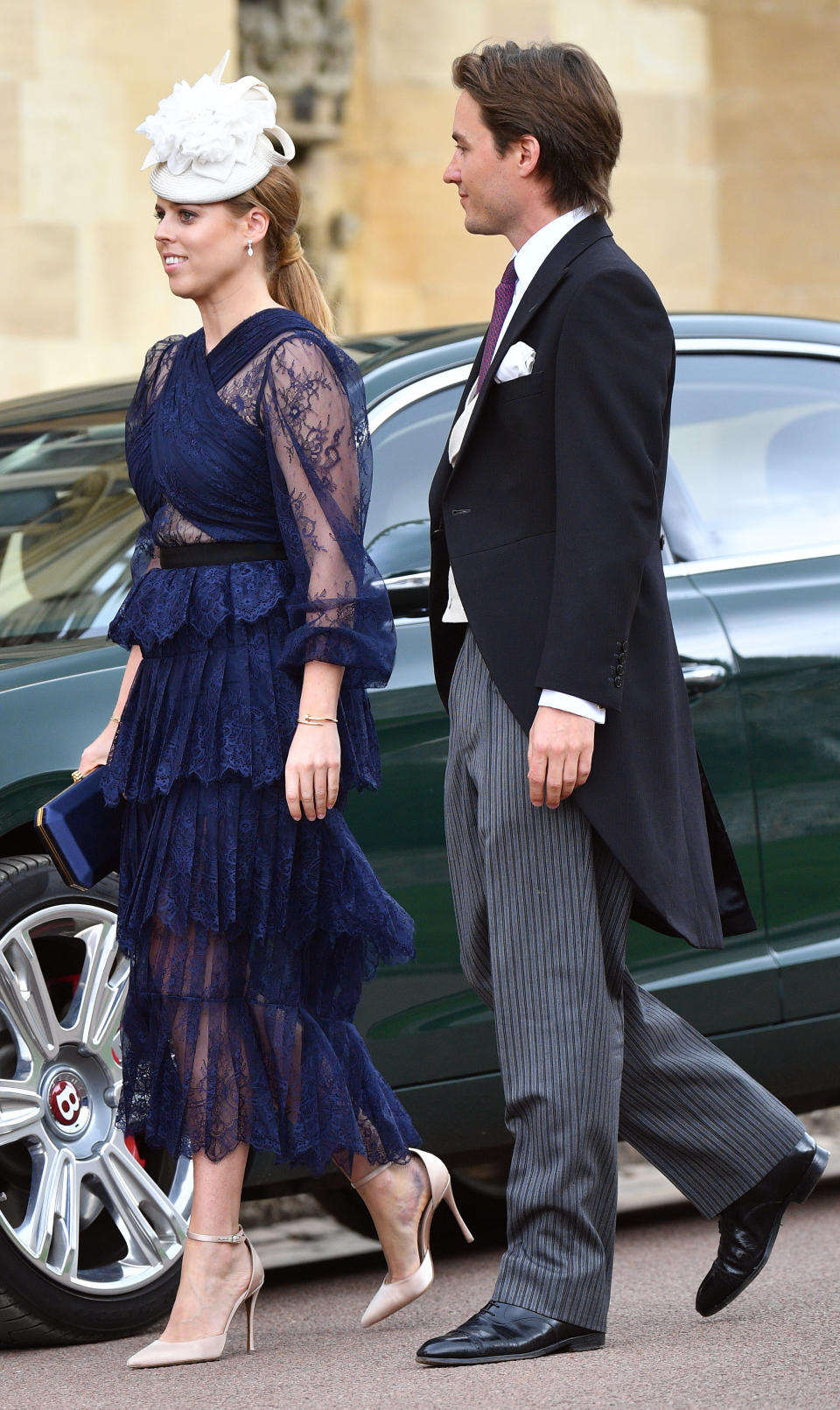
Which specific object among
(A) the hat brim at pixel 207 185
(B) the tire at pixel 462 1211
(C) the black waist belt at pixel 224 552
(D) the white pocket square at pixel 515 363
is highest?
(A) the hat brim at pixel 207 185

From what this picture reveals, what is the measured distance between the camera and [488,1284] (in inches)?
170

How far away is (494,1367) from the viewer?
126 inches

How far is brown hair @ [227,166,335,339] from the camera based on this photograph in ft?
11.6

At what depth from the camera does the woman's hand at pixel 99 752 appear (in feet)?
11.9

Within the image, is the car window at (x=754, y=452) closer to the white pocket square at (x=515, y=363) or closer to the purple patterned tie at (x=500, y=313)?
the purple patterned tie at (x=500, y=313)

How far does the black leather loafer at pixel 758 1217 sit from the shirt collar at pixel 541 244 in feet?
4.50

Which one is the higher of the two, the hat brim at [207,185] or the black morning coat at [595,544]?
the hat brim at [207,185]

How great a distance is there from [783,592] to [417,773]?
3.11ft

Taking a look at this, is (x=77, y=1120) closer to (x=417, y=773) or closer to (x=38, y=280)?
(x=417, y=773)

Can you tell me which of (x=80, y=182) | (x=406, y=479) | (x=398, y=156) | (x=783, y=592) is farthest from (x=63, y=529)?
(x=398, y=156)

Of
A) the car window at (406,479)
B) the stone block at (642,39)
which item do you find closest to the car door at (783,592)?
the car window at (406,479)

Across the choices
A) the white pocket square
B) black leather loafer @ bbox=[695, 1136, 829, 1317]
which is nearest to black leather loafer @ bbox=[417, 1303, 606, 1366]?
black leather loafer @ bbox=[695, 1136, 829, 1317]

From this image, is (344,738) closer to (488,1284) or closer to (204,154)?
(204,154)

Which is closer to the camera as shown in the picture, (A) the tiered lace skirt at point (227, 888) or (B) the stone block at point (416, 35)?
(A) the tiered lace skirt at point (227, 888)
